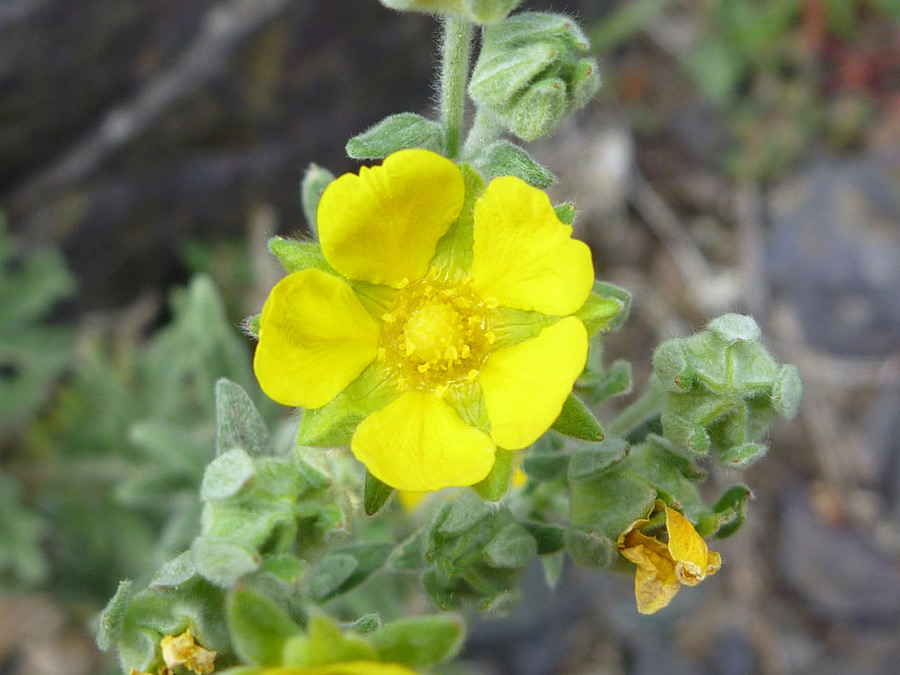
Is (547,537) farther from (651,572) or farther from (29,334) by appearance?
(29,334)

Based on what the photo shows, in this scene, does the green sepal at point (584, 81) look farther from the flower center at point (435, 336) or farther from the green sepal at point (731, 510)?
the green sepal at point (731, 510)

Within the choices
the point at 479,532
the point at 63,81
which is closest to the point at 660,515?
the point at 479,532

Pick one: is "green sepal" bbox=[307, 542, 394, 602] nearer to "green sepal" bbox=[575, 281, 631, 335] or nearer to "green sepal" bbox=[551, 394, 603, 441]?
"green sepal" bbox=[551, 394, 603, 441]

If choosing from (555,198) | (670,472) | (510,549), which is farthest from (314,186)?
(555,198)

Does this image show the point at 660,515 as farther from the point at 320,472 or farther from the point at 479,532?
the point at 320,472

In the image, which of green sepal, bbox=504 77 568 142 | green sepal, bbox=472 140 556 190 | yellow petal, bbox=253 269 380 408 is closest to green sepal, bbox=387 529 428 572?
yellow petal, bbox=253 269 380 408
